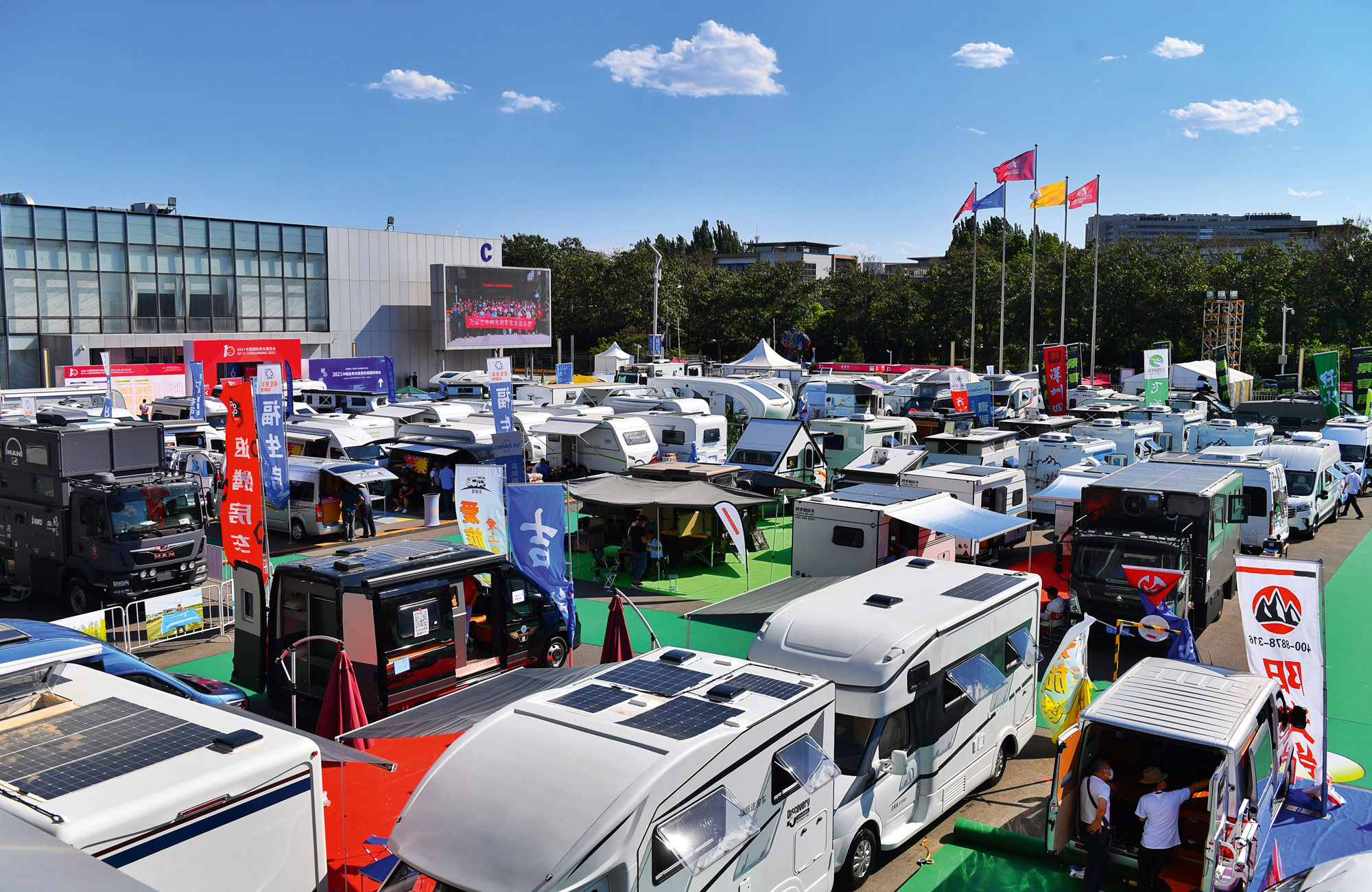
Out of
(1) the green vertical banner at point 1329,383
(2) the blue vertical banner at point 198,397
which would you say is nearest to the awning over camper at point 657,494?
(2) the blue vertical banner at point 198,397

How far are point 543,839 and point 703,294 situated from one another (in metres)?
71.7

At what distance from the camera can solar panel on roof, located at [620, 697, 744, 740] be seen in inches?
246

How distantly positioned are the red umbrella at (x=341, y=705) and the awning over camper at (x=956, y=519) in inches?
313

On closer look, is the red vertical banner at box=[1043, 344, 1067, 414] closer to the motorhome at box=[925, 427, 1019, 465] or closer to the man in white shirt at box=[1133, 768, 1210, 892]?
the motorhome at box=[925, 427, 1019, 465]

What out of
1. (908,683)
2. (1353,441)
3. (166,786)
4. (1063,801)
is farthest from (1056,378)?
(166,786)

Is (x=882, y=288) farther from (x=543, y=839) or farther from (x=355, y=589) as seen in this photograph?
(x=543, y=839)

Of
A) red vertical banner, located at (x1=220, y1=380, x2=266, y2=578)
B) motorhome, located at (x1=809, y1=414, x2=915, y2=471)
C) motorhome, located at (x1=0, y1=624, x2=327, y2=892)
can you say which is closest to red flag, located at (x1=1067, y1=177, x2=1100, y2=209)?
motorhome, located at (x1=809, y1=414, x2=915, y2=471)

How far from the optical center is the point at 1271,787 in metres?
8.19

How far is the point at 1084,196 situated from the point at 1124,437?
23.6m

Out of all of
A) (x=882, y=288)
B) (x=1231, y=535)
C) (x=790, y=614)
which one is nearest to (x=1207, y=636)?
(x=1231, y=535)

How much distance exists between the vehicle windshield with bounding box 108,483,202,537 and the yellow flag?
40.0 m

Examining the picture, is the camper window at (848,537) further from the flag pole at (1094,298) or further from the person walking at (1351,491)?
the flag pole at (1094,298)

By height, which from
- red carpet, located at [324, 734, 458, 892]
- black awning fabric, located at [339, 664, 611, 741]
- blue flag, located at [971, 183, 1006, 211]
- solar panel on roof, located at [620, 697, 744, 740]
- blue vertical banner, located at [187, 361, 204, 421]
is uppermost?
blue flag, located at [971, 183, 1006, 211]

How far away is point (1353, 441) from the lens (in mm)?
27750
